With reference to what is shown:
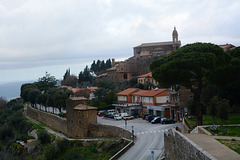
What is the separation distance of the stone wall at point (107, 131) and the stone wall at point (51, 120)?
7983 mm

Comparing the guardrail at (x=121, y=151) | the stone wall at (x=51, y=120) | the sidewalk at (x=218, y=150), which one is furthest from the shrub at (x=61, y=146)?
the sidewalk at (x=218, y=150)

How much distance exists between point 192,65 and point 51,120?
3337cm

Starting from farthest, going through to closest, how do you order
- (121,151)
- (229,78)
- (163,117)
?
(163,117) < (229,78) < (121,151)

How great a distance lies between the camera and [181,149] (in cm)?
1403

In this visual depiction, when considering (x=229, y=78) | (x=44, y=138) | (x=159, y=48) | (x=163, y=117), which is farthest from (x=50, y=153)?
(x=159, y=48)

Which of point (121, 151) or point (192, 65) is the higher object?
point (192, 65)

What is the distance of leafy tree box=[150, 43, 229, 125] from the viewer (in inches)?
908

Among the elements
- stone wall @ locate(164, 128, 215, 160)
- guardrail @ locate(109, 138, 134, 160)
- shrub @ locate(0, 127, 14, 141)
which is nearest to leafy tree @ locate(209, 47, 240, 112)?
stone wall @ locate(164, 128, 215, 160)

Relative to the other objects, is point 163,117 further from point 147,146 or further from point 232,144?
point 232,144

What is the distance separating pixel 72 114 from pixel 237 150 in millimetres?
26620

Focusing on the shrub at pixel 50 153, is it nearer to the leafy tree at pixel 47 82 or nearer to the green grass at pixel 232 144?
the green grass at pixel 232 144

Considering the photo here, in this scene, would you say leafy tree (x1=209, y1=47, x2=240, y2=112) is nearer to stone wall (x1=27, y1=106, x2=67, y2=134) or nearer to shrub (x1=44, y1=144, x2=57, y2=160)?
shrub (x1=44, y1=144, x2=57, y2=160)

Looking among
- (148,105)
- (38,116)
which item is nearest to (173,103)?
(148,105)

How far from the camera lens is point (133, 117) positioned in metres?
42.4
